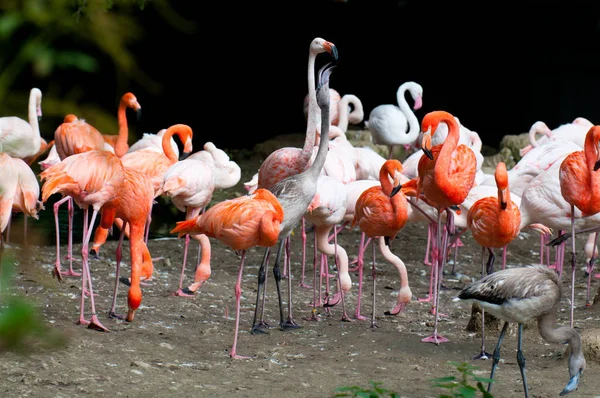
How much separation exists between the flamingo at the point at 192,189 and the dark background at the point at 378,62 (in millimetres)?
7251

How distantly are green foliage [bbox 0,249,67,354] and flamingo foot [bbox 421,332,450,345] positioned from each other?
14.2 feet

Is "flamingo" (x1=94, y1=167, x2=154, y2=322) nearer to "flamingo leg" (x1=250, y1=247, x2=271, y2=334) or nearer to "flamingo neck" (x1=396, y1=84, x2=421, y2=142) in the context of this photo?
"flamingo leg" (x1=250, y1=247, x2=271, y2=334)

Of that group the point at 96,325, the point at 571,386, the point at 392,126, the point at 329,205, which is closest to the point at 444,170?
the point at 329,205

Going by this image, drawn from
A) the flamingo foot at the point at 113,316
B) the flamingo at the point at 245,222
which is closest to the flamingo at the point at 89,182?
the flamingo foot at the point at 113,316

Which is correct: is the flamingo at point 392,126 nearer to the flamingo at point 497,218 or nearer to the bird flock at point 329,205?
the bird flock at point 329,205

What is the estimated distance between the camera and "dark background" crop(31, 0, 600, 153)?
A: 14.4 metres

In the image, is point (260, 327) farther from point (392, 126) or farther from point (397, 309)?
point (392, 126)

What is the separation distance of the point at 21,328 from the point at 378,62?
16.1 metres

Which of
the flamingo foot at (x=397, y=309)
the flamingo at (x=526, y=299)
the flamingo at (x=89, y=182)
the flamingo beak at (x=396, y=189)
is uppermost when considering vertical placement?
the flamingo beak at (x=396, y=189)

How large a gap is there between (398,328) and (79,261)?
9.08ft

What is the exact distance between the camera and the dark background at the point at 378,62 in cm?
1437

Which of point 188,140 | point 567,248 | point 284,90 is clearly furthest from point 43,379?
point 284,90

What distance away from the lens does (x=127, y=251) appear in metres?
7.39

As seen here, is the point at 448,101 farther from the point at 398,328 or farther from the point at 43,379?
the point at 43,379
